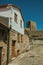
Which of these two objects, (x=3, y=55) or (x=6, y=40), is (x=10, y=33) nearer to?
(x=6, y=40)

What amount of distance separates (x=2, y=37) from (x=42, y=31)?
2342 centimetres

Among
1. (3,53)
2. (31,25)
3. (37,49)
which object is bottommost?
(3,53)

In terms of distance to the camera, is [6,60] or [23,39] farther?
[23,39]

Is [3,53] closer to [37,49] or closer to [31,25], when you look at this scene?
[37,49]

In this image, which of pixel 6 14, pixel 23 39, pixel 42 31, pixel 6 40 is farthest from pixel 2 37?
pixel 42 31

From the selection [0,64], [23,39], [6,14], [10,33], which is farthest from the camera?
[23,39]

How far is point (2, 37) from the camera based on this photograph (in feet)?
39.4

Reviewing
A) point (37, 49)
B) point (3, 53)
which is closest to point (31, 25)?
point (3, 53)

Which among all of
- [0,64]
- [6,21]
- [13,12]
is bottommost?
[0,64]

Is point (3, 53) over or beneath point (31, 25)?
beneath

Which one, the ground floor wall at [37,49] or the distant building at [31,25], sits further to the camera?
the distant building at [31,25]

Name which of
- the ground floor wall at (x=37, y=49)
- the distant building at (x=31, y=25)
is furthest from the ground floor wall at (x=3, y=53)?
the distant building at (x=31, y=25)

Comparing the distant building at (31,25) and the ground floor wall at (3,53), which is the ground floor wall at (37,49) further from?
the distant building at (31,25)

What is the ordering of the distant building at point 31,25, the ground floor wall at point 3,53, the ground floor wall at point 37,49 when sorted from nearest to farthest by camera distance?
the ground floor wall at point 37,49 < the ground floor wall at point 3,53 < the distant building at point 31,25
